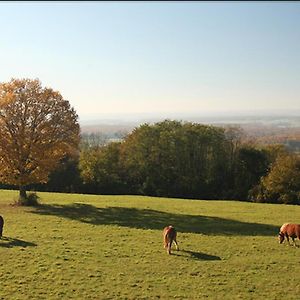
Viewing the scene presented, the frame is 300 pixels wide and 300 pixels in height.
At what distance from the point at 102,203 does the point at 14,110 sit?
13.5 m

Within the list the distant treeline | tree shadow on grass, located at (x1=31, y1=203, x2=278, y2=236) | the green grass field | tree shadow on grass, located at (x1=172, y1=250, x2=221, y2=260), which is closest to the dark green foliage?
the distant treeline

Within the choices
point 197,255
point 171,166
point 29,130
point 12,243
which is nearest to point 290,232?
point 197,255

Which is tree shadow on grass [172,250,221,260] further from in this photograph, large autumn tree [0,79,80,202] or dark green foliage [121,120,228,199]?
dark green foliage [121,120,228,199]

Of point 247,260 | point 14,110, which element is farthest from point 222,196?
point 247,260

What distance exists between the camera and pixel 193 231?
2973 cm

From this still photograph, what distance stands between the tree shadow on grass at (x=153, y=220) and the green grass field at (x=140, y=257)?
81mm

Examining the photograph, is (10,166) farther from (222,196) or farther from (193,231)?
(222,196)

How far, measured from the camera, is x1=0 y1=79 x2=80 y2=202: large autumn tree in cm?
3788

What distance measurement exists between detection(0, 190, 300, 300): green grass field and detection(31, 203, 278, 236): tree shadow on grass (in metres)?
0.08

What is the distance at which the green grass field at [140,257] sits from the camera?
56.4 feet

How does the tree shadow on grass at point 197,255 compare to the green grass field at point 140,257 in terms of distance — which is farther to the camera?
the tree shadow on grass at point 197,255

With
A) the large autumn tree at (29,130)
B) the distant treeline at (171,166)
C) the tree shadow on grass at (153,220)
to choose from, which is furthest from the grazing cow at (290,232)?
the distant treeline at (171,166)

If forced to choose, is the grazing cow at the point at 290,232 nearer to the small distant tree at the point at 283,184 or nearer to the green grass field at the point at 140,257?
the green grass field at the point at 140,257

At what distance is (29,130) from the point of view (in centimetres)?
3859
